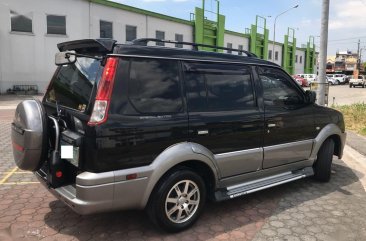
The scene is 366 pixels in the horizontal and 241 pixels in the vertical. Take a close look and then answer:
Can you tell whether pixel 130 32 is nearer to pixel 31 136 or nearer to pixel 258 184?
pixel 258 184

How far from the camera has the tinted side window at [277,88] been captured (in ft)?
15.8

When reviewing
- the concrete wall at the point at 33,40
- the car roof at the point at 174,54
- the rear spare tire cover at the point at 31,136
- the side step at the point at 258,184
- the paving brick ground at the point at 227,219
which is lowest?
the paving brick ground at the point at 227,219

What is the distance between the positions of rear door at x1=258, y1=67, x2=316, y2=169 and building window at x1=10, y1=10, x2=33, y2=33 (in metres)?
23.6

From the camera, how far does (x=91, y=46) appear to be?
3760 millimetres

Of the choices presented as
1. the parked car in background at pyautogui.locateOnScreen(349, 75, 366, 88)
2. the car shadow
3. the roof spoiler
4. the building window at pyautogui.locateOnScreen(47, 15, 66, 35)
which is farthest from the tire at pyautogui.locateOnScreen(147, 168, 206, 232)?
the parked car in background at pyautogui.locateOnScreen(349, 75, 366, 88)

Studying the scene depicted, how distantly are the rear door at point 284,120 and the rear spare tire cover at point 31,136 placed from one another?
2.66 meters

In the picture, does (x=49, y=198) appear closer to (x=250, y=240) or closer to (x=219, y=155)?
(x=219, y=155)

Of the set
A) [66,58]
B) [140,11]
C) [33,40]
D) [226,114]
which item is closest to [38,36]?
[33,40]

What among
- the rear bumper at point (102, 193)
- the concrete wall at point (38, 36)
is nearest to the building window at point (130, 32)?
the concrete wall at point (38, 36)

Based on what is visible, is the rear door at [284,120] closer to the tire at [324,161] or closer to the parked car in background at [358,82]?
the tire at [324,161]

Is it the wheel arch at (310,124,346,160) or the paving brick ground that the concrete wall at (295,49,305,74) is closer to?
the wheel arch at (310,124,346,160)

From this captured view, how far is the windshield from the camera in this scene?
3.61 m

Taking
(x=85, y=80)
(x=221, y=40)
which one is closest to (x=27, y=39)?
(x=221, y=40)

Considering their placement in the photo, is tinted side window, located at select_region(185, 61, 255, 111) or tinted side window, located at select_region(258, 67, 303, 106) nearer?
tinted side window, located at select_region(185, 61, 255, 111)
